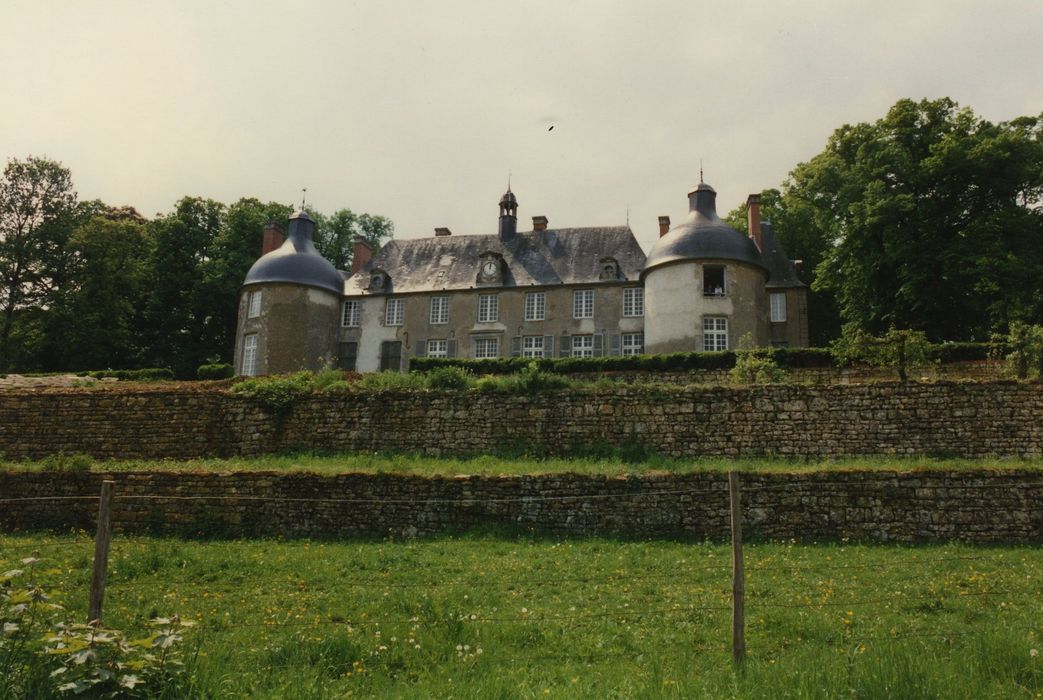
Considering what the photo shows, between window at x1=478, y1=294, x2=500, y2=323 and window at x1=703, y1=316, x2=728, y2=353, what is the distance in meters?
9.20

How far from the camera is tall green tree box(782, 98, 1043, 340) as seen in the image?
89.2 feet

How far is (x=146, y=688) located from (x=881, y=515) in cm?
1207

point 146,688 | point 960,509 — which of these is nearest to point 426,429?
point 960,509

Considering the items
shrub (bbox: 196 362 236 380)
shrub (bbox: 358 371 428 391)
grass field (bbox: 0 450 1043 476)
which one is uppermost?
shrub (bbox: 196 362 236 380)

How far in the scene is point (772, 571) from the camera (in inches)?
437

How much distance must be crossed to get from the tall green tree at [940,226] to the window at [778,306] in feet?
6.27

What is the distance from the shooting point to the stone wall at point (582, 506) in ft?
44.4

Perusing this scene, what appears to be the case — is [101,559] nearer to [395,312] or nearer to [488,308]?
[488,308]

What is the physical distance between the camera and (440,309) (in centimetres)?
3494

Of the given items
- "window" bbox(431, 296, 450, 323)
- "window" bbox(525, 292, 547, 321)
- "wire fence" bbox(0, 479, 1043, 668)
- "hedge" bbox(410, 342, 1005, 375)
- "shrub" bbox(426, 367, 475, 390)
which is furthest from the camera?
"window" bbox(431, 296, 450, 323)

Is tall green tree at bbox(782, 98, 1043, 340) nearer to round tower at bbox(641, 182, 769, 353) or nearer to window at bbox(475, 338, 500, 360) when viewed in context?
round tower at bbox(641, 182, 769, 353)

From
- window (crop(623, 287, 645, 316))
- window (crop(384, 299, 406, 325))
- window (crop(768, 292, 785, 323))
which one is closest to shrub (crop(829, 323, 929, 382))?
window (crop(768, 292, 785, 323))

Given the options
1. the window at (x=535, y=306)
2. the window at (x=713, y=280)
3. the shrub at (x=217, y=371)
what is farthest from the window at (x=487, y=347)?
the shrub at (x=217, y=371)

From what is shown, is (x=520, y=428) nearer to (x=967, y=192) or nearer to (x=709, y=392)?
(x=709, y=392)
